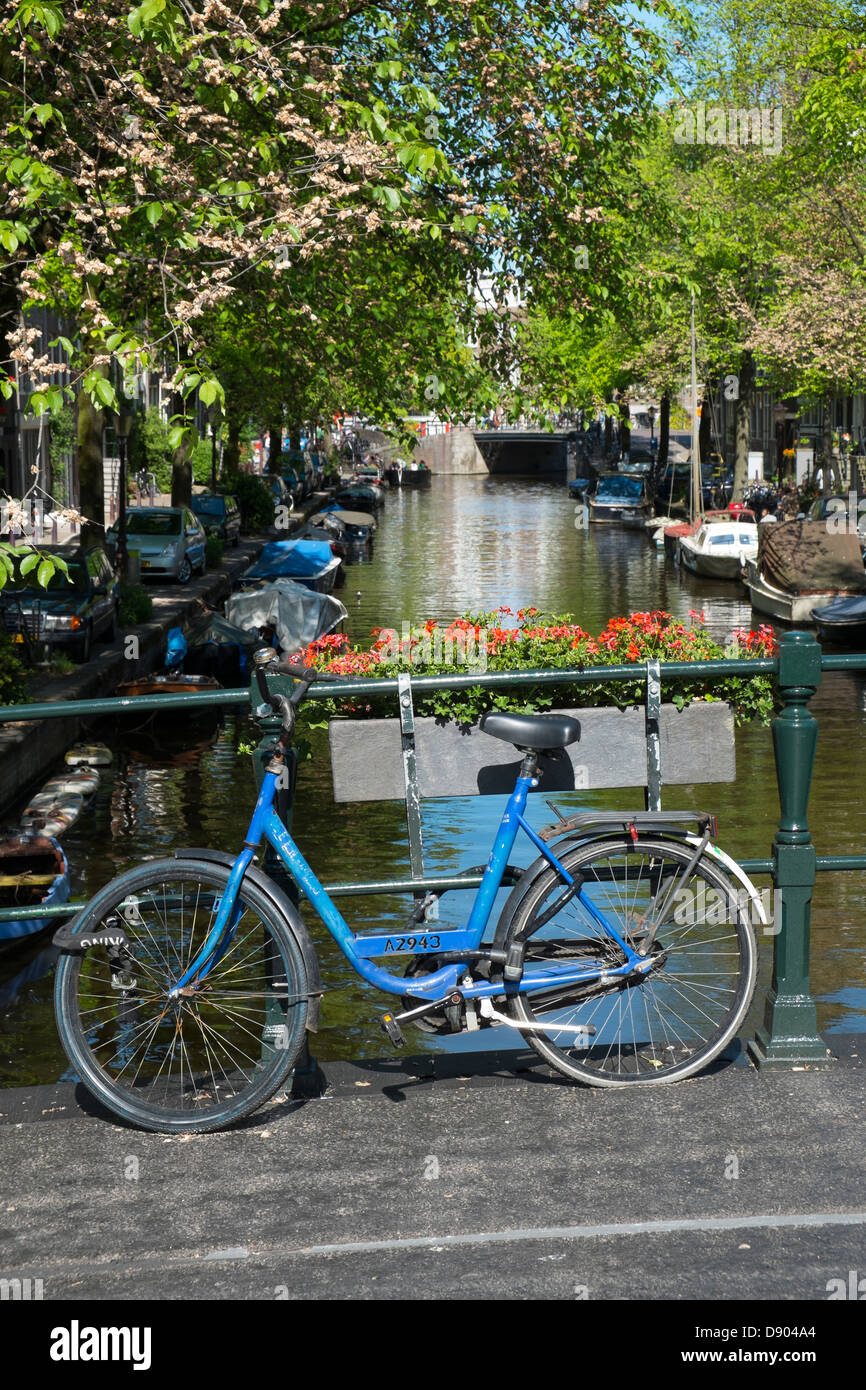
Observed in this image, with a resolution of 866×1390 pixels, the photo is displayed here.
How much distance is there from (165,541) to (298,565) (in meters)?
3.00

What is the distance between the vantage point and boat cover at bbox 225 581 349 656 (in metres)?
28.6

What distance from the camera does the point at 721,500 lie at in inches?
2462

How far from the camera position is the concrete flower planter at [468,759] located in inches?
214

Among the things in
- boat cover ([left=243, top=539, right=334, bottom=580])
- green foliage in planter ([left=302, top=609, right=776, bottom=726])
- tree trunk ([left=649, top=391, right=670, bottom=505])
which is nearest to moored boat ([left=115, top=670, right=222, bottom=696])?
green foliage in planter ([left=302, top=609, right=776, bottom=726])

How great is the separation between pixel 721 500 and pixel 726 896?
58976 millimetres

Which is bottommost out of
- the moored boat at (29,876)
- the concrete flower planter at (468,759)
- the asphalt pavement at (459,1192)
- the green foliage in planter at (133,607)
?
the moored boat at (29,876)

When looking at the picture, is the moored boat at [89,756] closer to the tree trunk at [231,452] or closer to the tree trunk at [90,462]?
the tree trunk at [90,462]

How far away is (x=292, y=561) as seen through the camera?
36.7 m

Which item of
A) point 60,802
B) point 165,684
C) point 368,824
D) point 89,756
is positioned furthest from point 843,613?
point 60,802

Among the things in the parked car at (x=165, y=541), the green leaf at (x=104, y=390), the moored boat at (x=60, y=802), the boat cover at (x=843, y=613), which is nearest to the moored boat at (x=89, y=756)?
the moored boat at (x=60, y=802)

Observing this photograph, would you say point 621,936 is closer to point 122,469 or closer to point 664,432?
point 122,469

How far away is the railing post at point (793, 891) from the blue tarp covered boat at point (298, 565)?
99.7 ft

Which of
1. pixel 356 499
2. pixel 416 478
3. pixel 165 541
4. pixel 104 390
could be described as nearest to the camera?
pixel 104 390

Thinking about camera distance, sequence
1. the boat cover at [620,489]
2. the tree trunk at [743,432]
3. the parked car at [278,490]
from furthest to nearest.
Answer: the boat cover at [620,489] < the parked car at [278,490] < the tree trunk at [743,432]
